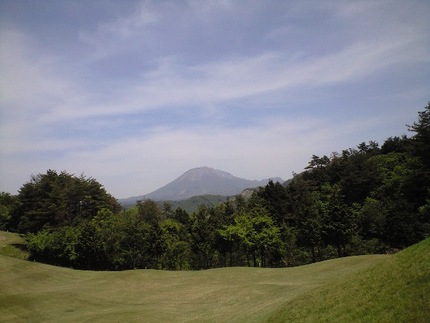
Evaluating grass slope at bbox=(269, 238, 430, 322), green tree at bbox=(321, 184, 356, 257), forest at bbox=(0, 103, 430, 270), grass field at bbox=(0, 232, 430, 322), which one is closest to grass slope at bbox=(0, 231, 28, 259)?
forest at bbox=(0, 103, 430, 270)

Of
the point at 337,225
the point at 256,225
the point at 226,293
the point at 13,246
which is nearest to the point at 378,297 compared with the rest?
the point at 226,293

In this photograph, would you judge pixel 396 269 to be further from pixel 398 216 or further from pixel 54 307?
pixel 398 216

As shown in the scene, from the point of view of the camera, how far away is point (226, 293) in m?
→ 38.2

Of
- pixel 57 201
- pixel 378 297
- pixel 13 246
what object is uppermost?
pixel 57 201

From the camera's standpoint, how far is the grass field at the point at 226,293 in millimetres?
18281

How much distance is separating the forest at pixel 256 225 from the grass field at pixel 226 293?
53.9 feet

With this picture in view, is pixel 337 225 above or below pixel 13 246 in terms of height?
above

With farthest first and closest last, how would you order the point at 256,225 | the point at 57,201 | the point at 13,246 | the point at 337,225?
1. the point at 57,201
2. the point at 13,246
3. the point at 256,225
4. the point at 337,225

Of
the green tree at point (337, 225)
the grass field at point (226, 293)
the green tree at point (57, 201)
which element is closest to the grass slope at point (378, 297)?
the grass field at point (226, 293)

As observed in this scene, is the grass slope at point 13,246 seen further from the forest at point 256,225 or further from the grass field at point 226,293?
the grass field at point 226,293

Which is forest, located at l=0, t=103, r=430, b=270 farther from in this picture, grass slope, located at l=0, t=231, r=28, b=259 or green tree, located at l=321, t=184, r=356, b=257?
grass slope, located at l=0, t=231, r=28, b=259

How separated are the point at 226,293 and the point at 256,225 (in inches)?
1357

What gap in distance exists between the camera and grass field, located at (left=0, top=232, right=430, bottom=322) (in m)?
18.3

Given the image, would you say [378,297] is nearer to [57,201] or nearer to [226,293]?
[226,293]
